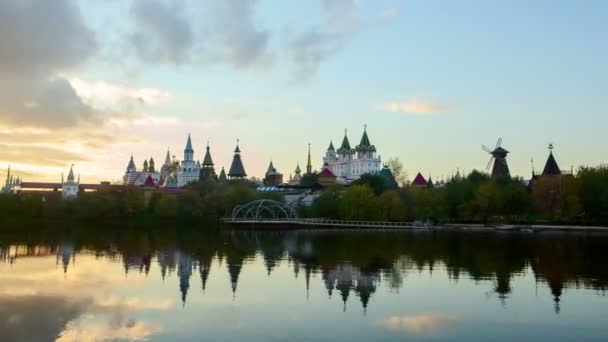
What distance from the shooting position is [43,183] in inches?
6836

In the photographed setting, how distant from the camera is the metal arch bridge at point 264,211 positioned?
93938 mm

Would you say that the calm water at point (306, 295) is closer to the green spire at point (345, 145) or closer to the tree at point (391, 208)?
the tree at point (391, 208)

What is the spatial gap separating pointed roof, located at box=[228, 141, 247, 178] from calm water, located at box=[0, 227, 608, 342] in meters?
112

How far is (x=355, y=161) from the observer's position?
545 feet

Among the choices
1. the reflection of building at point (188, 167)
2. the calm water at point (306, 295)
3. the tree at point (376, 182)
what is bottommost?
the calm water at point (306, 295)

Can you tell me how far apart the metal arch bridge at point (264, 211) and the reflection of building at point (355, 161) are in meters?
58.0

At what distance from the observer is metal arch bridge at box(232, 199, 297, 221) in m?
93.9

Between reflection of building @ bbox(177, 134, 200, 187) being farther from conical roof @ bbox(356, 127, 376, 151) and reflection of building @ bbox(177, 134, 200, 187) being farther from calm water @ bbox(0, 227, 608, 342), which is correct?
calm water @ bbox(0, 227, 608, 342)

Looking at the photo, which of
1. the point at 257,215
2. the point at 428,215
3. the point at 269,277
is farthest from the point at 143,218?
the point at 269,277

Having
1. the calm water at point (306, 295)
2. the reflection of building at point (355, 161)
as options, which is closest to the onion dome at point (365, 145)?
the reflection of building at point (355, 161)

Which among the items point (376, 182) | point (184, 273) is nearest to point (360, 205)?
point (376, 182)

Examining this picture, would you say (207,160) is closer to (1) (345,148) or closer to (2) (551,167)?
(1) (345,148)

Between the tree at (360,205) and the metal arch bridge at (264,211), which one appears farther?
the metal arch bridge at (264,211)

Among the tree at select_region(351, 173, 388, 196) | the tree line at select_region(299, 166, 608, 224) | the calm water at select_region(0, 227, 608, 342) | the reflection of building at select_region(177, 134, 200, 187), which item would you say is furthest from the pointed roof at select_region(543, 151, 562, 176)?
the reflection of building at select_region(177, 134, 200, 187)
